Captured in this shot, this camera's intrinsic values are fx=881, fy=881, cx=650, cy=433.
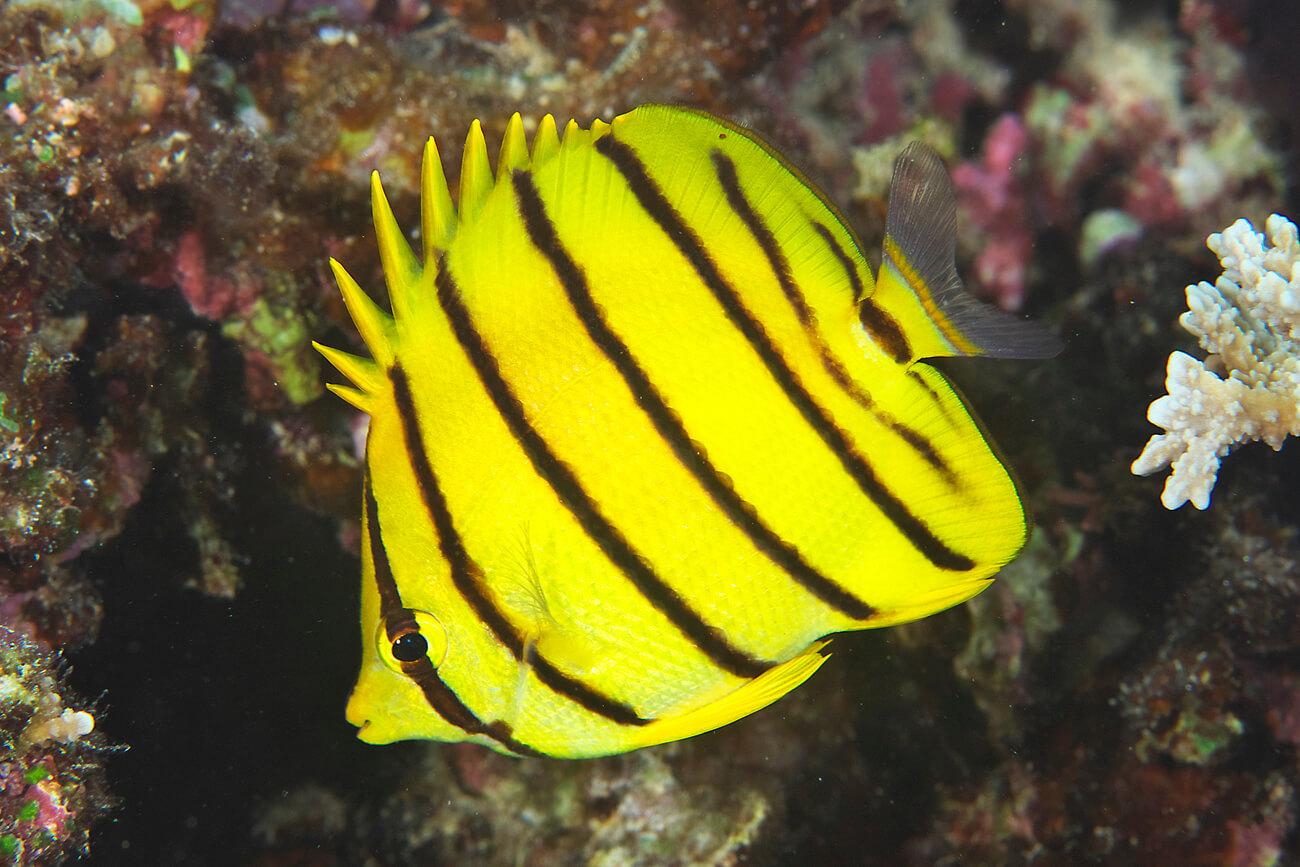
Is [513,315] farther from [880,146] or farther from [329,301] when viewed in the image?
[880,146]

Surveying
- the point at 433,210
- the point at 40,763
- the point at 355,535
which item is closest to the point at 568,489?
the point at 433,210

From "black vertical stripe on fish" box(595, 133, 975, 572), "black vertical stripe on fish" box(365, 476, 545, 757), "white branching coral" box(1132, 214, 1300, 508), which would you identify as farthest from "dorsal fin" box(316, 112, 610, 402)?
"white branching coral" box(1132, 214, 1300, 508)

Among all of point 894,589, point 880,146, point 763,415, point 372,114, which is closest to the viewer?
point 763,415

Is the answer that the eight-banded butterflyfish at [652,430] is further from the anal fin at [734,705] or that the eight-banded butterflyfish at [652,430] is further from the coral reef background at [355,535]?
the coral reef background at [355,535]

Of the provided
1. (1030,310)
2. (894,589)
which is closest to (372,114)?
(894,589)

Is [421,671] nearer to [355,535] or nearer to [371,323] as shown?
[371,323]

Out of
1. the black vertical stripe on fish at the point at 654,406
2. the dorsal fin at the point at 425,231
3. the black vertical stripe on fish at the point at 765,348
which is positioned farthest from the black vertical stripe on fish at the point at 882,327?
the dorsal fin at the point at 425,231
